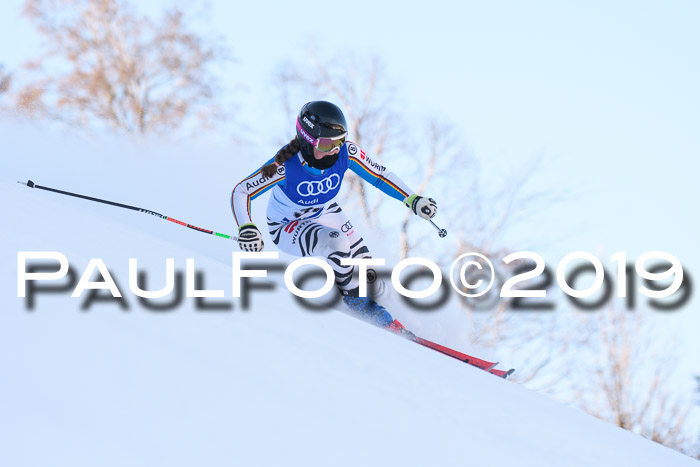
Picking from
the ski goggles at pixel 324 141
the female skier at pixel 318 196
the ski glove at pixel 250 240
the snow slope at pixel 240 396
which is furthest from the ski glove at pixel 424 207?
the snow slope at pixel 240 396

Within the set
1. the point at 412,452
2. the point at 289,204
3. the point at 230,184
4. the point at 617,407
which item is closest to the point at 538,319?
the point at 617,407

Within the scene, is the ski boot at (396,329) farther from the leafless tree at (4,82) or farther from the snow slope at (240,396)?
the leafless tree at (4,82)

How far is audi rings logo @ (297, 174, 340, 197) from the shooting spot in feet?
13.3

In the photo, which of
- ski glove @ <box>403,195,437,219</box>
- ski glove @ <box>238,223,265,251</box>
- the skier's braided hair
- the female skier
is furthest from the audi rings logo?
ski glove @ <box>403,195,437,219</box>

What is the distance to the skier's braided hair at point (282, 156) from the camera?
400 cm

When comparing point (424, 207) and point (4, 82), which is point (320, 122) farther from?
point (4, 82)

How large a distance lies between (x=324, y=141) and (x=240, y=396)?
2244 millimetres

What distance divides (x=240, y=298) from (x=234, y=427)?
1.45 m

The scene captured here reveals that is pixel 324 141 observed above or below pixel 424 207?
above

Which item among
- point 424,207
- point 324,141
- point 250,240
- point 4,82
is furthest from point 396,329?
point 4,82

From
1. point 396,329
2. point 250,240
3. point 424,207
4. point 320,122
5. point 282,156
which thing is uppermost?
point 320,122

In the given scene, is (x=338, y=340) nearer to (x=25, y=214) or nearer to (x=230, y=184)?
(x=25, y=214)

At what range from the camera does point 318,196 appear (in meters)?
4.14

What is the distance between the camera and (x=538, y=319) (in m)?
12.9
